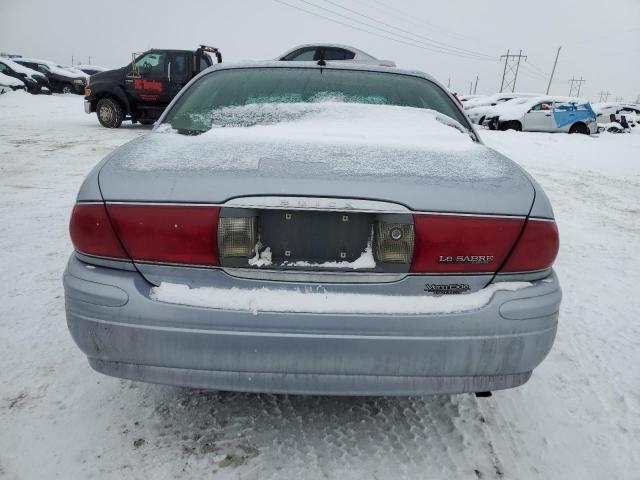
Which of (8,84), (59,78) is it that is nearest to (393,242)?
(8,84)

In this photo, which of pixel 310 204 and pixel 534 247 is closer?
pixel 310 204

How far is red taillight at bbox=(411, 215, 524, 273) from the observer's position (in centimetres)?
146

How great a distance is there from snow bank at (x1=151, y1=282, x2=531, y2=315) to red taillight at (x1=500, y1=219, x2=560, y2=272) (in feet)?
0.59

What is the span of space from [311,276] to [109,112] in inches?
496

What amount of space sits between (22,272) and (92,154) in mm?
5426

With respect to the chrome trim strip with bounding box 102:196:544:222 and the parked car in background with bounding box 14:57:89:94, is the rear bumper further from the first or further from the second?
the parked car in background with bounding box 14:57:89:94

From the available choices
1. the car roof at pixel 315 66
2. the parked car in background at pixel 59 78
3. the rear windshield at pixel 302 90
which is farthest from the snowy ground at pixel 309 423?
the parked car in background at pixel 59 78

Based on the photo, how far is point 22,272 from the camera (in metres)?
3.16

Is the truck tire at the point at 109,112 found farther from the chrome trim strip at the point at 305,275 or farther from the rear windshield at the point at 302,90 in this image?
the chrome trim strip at the point at 305,275

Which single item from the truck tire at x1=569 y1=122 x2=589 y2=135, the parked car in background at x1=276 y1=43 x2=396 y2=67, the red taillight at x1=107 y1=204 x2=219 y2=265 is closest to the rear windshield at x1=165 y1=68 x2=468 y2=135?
the red taillight at x1=107 y1=204 x2=219 y2=265

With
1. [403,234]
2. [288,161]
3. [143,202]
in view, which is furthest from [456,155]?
[143,202]

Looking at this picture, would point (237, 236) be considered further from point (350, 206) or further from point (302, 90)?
point (302, 90)

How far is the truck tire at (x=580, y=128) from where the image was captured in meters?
16.2

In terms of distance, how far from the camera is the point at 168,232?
1464 mm
